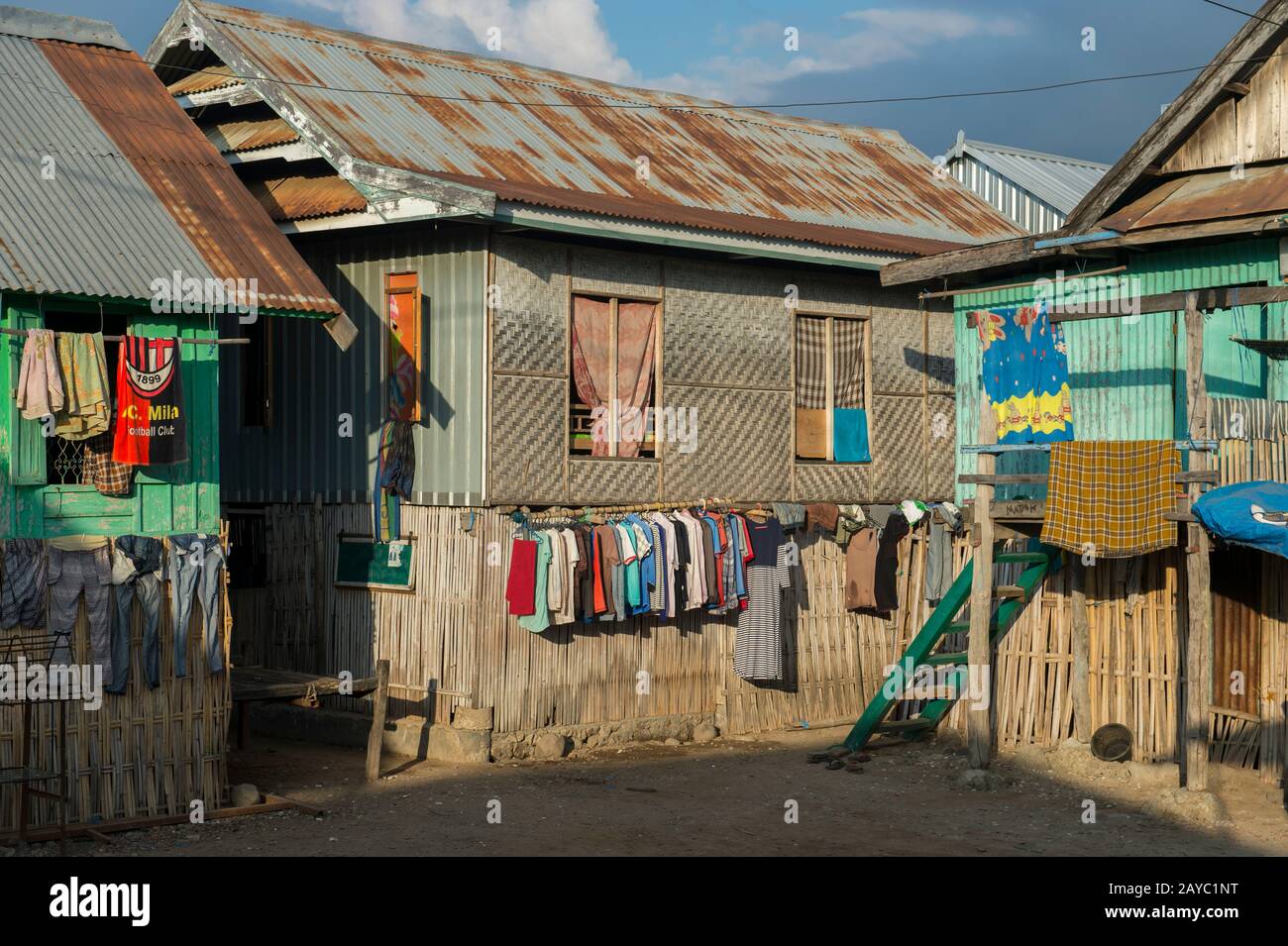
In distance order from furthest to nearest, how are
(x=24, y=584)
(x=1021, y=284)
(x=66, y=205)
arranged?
(x=1021, y=284)
(x=66, y=205)
(x=24, y=584)

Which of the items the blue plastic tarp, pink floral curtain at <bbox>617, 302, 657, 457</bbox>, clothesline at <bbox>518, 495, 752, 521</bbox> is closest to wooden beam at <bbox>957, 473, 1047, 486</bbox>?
the blue plastic tarp

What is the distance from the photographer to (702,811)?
1304 cm

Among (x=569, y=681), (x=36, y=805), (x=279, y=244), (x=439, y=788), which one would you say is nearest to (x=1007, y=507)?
(x=569, y=681)

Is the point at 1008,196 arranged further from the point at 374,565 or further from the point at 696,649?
the point at 374,565

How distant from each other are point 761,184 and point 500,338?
4.96 m

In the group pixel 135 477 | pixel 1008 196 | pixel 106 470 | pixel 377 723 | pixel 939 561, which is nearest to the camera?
pixel 106 470

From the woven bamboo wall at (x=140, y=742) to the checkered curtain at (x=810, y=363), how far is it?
25.3 feet

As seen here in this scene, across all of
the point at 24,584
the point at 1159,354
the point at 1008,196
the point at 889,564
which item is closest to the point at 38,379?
the point at 24,584

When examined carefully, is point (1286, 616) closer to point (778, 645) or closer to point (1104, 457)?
point (1104, 457)

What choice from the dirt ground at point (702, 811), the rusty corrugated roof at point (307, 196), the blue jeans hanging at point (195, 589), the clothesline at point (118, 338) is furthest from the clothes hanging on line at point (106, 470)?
the rusty corrugated roof at point (307, 196)

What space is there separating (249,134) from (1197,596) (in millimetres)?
10766

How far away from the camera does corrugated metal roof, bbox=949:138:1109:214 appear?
27.6m

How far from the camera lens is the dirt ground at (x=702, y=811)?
38.1ft

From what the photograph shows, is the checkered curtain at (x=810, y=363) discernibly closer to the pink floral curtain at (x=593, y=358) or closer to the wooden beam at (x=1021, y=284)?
the wooden beam at (x=1021, y=284)
